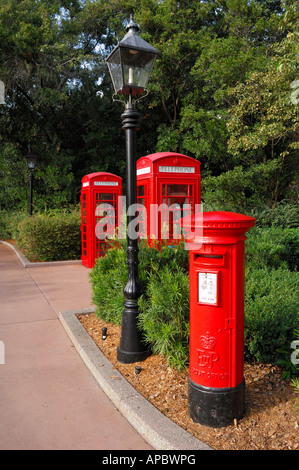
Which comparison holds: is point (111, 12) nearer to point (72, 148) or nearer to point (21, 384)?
point (72, 148)

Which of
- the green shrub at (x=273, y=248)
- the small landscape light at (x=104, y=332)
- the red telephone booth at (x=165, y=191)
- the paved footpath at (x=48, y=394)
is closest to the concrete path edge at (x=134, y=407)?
the paved footpath at (x=48, y=394)

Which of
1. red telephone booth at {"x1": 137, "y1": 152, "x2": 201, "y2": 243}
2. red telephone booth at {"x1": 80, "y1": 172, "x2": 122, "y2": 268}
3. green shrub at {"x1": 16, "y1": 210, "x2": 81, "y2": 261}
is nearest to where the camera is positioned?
red telephone booth at {"x1": 137, "y1": 152, "x2": 201, "y2": 243}

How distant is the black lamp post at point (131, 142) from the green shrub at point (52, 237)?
24.5ft

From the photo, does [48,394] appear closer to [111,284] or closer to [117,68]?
[111,284]

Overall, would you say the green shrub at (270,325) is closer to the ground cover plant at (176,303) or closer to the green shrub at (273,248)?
the ground cover plant at (176,303)

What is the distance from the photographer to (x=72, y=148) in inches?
822

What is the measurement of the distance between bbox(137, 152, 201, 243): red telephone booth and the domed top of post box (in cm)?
385

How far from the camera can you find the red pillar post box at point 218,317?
278 cm

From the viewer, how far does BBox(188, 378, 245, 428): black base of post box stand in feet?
9.23

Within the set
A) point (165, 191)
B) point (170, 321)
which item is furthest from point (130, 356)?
point (165, 191)

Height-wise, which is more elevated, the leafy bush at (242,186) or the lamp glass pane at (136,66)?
the lamp glass pane at (136,66)

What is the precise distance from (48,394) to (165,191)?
14.4 ft

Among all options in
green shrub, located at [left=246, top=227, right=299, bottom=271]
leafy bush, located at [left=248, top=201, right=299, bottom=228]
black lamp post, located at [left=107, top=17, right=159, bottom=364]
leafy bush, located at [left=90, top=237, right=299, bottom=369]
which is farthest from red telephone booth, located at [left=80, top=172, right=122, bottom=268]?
black lamp post, located at [left=107, top=17, right=159, bottom=364]

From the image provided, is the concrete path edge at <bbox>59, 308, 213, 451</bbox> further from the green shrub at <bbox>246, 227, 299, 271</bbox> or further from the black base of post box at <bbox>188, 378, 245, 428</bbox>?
the green shrub at <bbox>246, 227, 299, 271</bbox>
